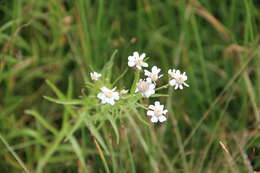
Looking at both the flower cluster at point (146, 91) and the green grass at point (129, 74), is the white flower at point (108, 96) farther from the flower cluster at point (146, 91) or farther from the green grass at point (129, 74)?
the green grass at point (129, 74)

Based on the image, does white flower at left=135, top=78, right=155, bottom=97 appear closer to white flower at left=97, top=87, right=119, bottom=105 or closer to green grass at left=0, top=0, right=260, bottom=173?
white flower at left=97, top=87, right=119, bottom=105

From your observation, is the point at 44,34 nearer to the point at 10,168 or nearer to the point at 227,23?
the point at 10,168

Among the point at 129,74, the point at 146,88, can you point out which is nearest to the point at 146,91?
the point at 146,88

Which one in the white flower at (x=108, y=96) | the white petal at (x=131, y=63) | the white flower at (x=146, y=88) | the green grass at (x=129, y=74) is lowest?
the white flower at (x=108, y=96)

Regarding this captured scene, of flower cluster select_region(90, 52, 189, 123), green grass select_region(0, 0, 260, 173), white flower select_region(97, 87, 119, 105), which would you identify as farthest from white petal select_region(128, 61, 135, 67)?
green grass select_region(0, 0, 260, 173)

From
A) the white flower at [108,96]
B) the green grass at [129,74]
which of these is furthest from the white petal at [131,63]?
the green grass at [129,74]

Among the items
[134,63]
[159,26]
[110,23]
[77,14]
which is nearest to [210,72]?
[159,26]

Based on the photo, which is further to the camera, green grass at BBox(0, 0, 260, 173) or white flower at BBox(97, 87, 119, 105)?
green grass at BBox(0, 0, 260, 173)

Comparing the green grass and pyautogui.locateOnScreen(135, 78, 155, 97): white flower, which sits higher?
the green grass
